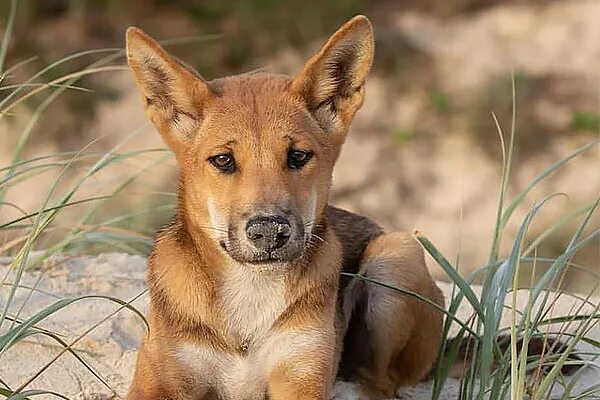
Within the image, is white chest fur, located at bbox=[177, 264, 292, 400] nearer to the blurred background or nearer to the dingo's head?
the dingo's head

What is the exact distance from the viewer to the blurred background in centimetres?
1252

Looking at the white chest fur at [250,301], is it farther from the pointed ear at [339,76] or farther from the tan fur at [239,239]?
the pointed ear at [339,76]

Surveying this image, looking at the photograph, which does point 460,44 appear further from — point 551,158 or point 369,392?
point 369,392

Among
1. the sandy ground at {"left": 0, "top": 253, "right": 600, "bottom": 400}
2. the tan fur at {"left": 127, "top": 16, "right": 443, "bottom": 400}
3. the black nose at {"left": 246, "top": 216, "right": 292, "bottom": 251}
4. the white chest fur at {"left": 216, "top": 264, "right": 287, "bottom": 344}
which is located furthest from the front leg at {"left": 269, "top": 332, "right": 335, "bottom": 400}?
the sandy ground at {"left": 0, "top": 253, "right": 600, "bottom": 400}

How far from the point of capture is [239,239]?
3.99 metres

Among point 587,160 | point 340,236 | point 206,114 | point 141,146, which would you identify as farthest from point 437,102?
point 206,114

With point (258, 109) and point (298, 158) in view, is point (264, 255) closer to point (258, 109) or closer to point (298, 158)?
point (298, 158)

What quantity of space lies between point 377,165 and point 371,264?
795 centimetres

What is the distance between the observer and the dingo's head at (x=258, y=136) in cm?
399

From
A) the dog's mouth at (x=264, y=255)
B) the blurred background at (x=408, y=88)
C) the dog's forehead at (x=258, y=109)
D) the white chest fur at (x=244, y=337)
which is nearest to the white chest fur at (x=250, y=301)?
the white chest fur at (x=244, y=337)

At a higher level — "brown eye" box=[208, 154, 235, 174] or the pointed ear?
the pointed ear

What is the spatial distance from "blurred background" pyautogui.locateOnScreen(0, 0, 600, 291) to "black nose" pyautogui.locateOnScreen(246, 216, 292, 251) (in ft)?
26.6

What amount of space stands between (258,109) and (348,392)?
1325mm

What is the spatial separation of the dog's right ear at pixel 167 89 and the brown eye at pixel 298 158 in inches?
14.6
